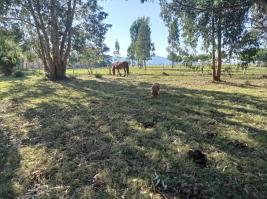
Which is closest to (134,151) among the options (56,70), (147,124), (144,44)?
(147,124)

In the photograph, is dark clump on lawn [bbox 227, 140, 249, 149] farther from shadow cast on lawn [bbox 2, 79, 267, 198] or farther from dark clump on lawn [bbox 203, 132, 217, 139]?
dark clump on lawn [bbox 203, 132, 217, 139]

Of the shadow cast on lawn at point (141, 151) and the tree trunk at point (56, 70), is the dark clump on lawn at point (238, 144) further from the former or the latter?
the tree trunk at point (56, 70)

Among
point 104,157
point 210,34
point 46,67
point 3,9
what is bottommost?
point 104,157

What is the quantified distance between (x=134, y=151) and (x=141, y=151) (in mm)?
144

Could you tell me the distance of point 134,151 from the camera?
6.20 m

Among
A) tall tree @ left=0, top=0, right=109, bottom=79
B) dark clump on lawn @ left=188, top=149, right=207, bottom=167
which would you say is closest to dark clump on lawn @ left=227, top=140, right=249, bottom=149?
dark clump on lawn @ left=188, top=149, right=207, bottom=167

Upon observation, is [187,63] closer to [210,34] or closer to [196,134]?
[210,34]

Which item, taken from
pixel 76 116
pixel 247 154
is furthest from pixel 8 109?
pixel 247 154

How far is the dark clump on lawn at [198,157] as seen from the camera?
5.58 m

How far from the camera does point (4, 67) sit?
38469 mm

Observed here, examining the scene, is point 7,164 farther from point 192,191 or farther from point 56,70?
point 56,70

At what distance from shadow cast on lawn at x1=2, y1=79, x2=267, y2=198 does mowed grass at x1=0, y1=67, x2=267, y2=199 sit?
0.02 metres

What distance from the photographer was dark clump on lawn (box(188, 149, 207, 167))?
220 inches

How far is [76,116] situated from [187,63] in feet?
54.9
